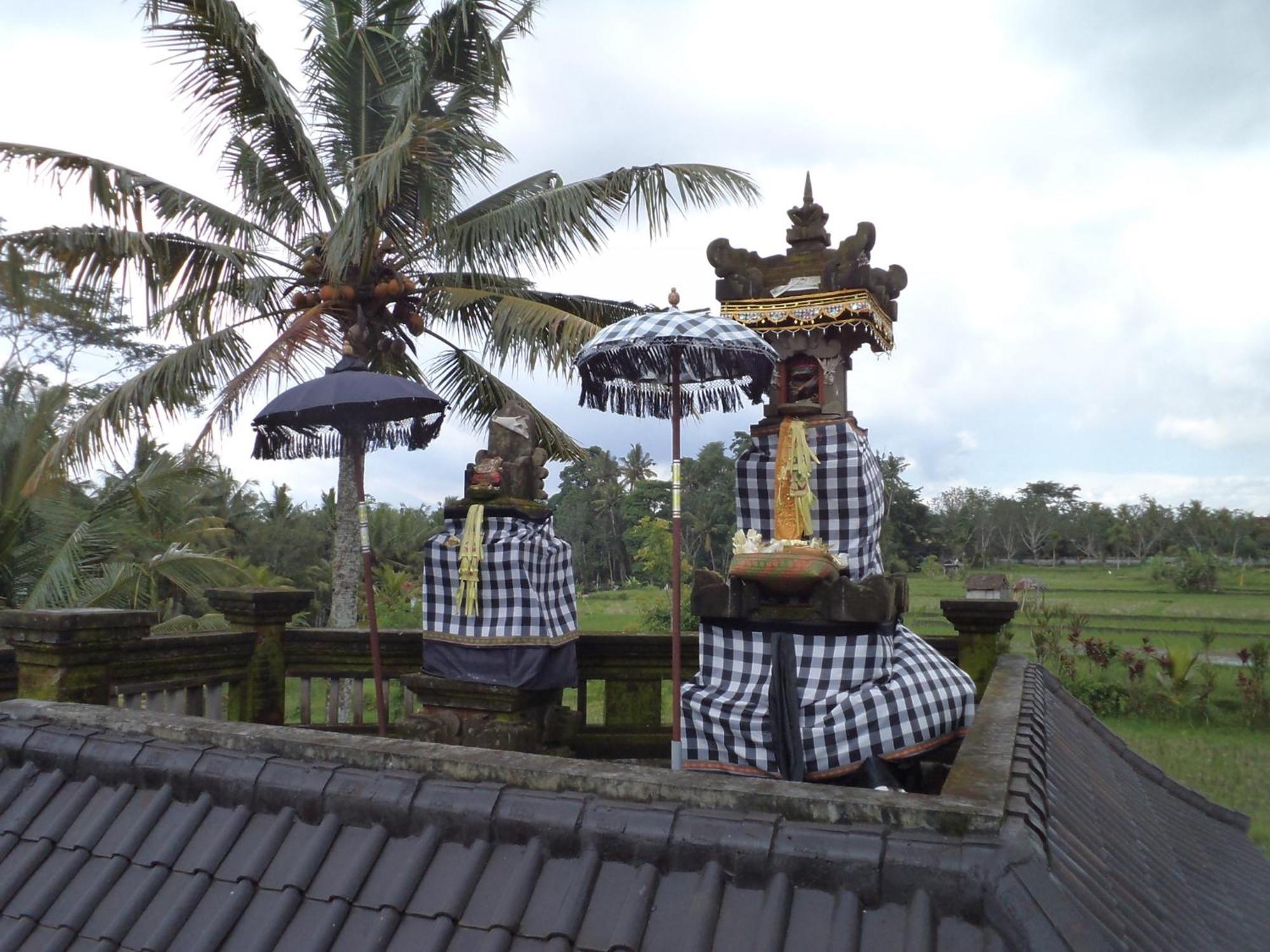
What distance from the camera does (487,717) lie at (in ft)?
15.0

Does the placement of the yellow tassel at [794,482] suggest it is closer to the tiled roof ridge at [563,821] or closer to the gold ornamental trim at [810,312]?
the gold ornamental trim at [810,312]

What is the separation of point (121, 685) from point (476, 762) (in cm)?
303

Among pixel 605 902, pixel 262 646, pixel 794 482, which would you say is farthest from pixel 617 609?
pixel 605 902

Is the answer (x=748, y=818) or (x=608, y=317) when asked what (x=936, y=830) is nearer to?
(x=748, y=818)

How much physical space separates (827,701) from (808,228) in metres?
2.13

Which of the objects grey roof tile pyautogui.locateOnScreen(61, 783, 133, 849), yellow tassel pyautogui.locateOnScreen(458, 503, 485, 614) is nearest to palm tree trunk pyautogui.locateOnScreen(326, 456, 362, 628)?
yellow tassel pyautogui.locateOnScreen(458, 503, 485, 614)

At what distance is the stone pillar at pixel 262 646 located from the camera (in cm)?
504

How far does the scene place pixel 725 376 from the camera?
425 cm

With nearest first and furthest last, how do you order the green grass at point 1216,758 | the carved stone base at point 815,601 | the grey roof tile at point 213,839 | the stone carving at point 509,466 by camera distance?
1. the grey roof tile at point 213,839
2. the carved stone base at point 815,601
3. the stone carving at point 509,466
4. the green grass at point 1216,758

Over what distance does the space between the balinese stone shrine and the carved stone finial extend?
0.7 inches

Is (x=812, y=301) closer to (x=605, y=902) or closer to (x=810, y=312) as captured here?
(x=810, y=312)

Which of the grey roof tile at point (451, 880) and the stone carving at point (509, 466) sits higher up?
the stone carving at point (509, 466)

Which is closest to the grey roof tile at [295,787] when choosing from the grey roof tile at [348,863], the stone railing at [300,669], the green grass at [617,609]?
the grey roof tile at [348,863]

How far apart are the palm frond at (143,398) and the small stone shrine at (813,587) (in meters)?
6.97
